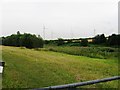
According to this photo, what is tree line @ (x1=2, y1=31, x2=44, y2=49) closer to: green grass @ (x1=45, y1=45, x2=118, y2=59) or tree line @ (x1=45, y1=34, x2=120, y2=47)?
green grass @ (x1=45, y1=45, x2=118, y2=59)

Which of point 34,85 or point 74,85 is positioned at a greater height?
point 74,85

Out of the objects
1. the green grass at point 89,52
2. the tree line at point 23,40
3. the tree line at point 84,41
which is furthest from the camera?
the tree line at point 84,41

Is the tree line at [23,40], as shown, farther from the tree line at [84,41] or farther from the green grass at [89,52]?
the tree line at [84,41]

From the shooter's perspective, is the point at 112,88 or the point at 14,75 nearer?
the point at 112,88

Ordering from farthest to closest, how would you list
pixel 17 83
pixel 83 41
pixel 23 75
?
pixel 83 41 < pixel 23 75 < pixel 17 83

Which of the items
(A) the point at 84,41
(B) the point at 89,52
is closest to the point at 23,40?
(B) the point at 89,52

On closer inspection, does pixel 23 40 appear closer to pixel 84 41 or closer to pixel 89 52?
pixel 89 52

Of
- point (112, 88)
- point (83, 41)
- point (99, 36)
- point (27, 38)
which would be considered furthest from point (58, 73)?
point (99, 36)

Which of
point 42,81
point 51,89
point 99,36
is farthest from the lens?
point 99,36

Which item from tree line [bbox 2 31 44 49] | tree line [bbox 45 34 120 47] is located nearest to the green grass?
tree line [bbox 2 31 44 49]

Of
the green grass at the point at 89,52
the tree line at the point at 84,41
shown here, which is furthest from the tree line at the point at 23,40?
the tree line at the point at 84,41

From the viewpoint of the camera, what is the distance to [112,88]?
25.1ft

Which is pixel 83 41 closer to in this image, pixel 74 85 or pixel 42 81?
pixel 42 81

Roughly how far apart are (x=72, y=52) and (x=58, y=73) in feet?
71.4
